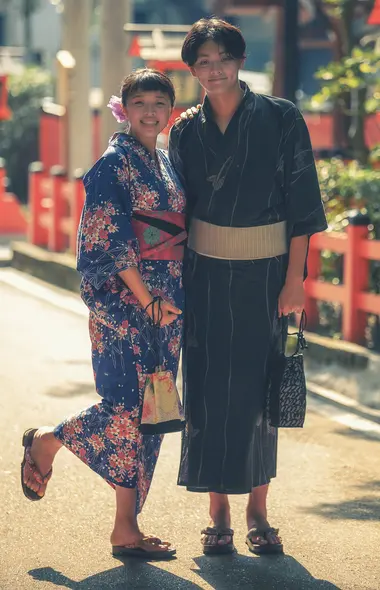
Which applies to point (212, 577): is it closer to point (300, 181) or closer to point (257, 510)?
point (257, 510)

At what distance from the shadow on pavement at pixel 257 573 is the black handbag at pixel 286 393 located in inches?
19.2

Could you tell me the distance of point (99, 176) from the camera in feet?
15.8

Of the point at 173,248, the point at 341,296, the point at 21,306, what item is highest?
the point at 173,248

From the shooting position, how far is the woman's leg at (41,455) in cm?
515

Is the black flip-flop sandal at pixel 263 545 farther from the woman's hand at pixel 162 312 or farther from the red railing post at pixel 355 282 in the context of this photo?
the red railing post at pixel 355 282

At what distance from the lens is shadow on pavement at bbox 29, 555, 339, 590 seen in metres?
4.66

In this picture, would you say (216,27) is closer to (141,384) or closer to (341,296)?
(141,384)

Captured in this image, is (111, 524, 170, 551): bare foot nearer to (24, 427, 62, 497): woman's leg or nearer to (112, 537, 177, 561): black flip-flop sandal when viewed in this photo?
(112, 537, 177, 561): black flip-flop sandal

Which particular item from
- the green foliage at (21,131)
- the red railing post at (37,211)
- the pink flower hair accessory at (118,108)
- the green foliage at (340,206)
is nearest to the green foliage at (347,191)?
the green foliage at (340,206)

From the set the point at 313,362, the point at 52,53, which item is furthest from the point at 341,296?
the point at 52,53

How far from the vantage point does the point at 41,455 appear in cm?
518

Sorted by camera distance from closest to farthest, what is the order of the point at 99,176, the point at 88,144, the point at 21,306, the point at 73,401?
1. the point at 99,176
2. the point at 73,401
3. the point at 21,306
4. the point at 88,144

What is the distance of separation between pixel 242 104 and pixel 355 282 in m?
3.69

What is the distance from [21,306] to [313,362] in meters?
3.82
